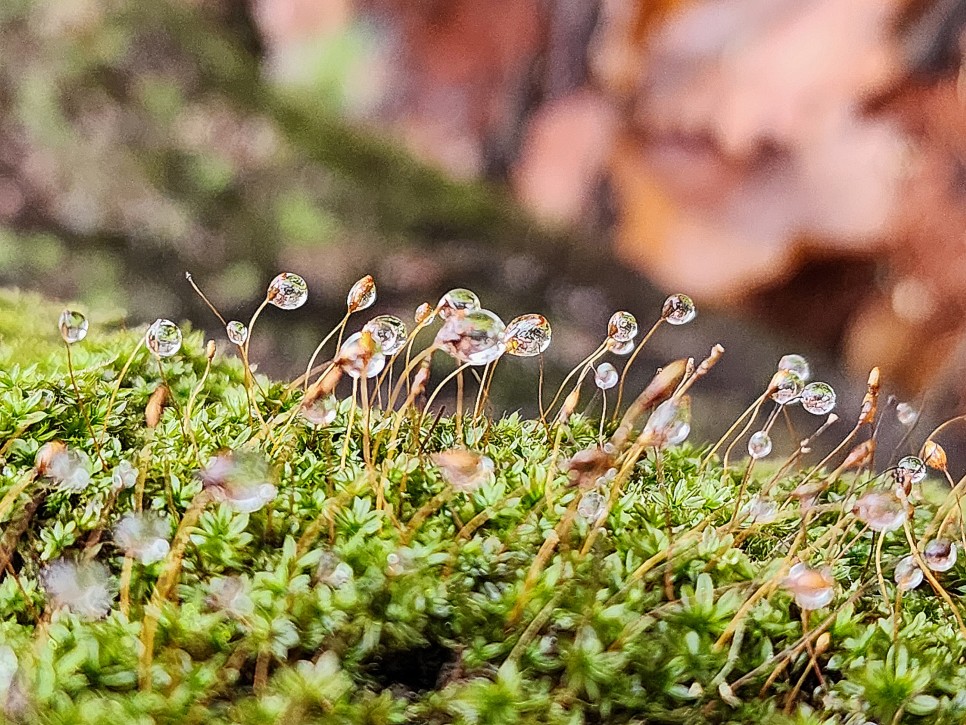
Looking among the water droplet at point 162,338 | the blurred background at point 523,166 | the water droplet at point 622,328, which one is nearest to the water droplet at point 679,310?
the water droplet at point 622,328

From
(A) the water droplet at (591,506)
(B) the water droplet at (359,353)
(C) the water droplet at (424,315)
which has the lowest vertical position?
(A) the water droplet at (591,506)

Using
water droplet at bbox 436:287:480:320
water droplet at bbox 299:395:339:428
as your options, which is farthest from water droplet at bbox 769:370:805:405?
water droplet at bbox 299:395:339:428

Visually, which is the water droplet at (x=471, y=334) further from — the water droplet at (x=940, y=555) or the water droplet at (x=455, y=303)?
the water droplet at (x=940, y=555)

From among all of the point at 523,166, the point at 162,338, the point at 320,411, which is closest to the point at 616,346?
the point at 320,411

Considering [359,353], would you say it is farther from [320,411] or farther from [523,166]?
[523,166]

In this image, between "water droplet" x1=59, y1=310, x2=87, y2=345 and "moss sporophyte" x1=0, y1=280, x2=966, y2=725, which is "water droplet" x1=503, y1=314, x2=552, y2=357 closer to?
"moss sporophyte" x1=0, y1=280, x2=966, y2=725

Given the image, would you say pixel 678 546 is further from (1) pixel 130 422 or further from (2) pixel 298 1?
(2) pixel 298 1

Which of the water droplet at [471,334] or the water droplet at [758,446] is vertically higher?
the water droplet at [471,334]
